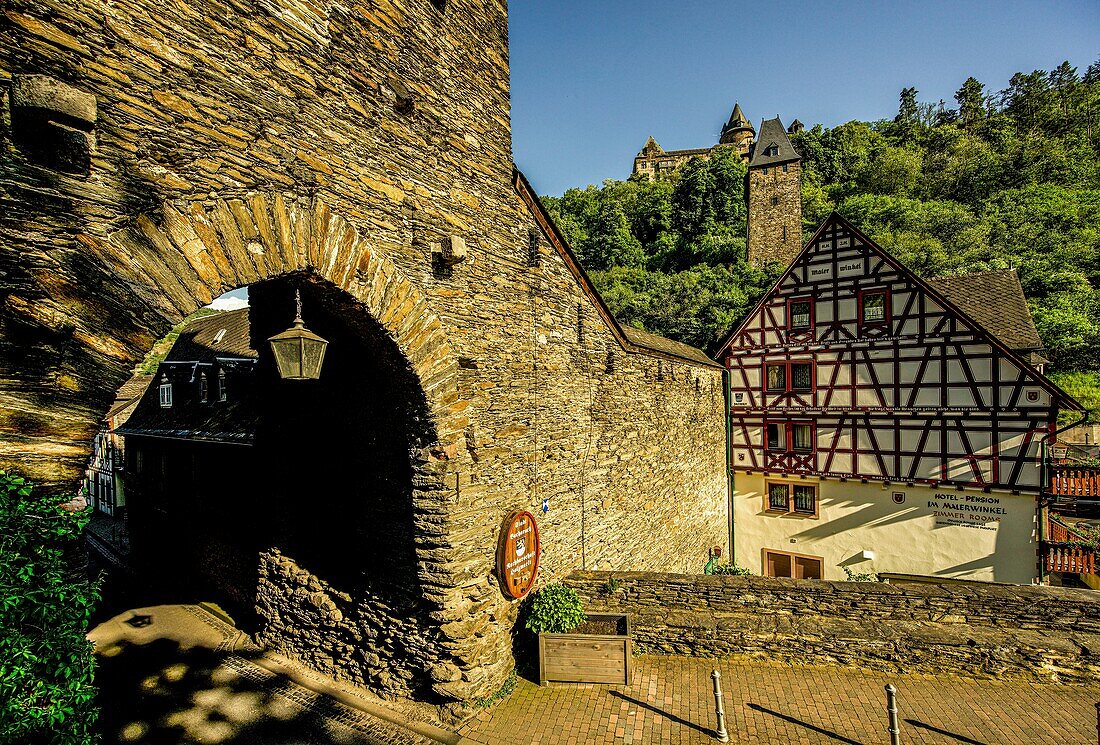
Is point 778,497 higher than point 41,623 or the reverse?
the reverse

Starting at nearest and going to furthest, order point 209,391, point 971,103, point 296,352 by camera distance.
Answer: point 296,352
point 209,391
point 971,103

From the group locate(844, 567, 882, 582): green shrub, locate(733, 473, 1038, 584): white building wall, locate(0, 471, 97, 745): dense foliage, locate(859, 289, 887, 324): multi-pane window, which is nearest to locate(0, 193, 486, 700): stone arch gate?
locate(0, 471, 97, 745): dense foliage

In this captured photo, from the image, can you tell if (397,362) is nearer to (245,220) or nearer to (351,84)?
(245,220)

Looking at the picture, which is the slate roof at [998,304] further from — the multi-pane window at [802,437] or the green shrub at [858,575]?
the green shrub at [858,575]

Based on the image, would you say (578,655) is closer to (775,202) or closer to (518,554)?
(518,554)

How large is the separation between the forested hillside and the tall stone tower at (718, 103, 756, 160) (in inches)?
498

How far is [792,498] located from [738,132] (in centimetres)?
6289

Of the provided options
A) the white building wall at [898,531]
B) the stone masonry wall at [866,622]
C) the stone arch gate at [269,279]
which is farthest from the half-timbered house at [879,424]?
the stone arch gate at [269,279]

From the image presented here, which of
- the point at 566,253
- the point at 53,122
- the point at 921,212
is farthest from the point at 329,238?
the point at 921,212

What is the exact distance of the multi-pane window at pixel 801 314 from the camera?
562 inches

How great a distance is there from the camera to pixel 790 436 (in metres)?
14.8

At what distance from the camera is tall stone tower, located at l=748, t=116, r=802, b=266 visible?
126 ft

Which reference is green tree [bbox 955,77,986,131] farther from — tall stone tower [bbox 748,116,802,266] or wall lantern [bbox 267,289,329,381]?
wall lantern [bbox 267,289,329,381]

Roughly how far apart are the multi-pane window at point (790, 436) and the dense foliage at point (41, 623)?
1539 centimetres
